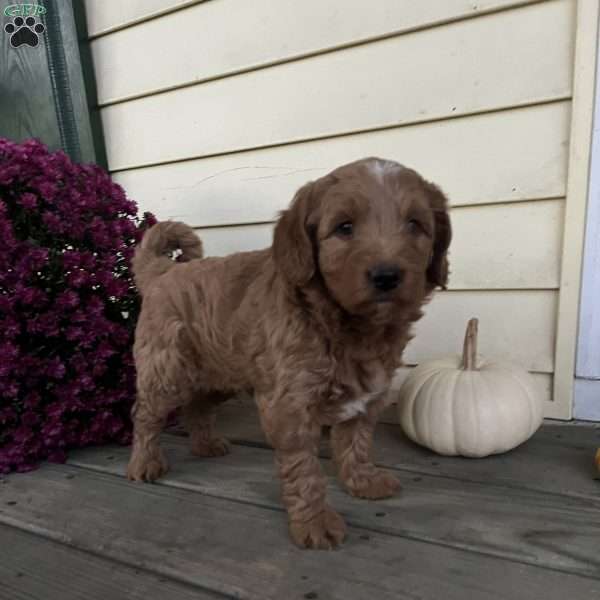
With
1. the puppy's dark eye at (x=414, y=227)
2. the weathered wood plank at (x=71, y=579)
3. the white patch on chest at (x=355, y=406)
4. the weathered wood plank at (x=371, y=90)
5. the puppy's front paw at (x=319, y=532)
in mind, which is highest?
the weathered wood plank at (x=371, y=90)

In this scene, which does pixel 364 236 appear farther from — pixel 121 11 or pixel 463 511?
pixel 121 11

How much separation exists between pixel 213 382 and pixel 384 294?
112 cm

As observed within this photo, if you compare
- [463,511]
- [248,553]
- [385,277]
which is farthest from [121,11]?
[463,511]

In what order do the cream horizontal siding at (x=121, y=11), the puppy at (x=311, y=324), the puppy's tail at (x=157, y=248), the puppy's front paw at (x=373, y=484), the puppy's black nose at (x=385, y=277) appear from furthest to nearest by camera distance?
the cream horizontal siding at (x=121, y=11)
the puppy's tail at (x=157, y=248)
the puppy's front paw at (x=373, y=484)
the puppy at (x=311, y=324)
the puppy's black nose at (x=385, y=277)

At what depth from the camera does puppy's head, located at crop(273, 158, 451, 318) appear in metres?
1.56

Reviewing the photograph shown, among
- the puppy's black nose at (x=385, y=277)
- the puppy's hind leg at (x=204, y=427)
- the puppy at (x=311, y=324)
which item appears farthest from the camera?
the puppy's hind leg at (x=204, y=427)

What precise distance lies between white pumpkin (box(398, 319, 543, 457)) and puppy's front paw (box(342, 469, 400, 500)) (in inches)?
14.4

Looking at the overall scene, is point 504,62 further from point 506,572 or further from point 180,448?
point 180,448

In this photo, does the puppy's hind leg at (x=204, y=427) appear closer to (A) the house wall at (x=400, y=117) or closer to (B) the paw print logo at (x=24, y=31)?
(A) the house wall at (x=400, y=117)

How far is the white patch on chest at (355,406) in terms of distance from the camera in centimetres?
197

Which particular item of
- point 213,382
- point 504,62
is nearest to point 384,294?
point 213,382

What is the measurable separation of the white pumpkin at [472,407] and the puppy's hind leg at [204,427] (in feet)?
3.03

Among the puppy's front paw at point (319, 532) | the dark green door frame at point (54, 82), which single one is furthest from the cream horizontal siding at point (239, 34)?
the puppy's front paw at point (319, 532)

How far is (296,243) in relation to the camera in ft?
5.72
